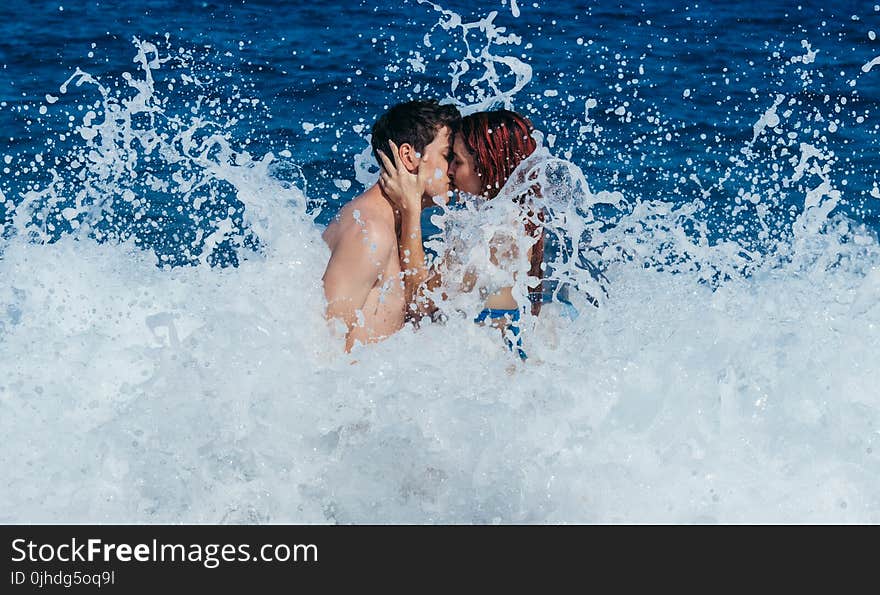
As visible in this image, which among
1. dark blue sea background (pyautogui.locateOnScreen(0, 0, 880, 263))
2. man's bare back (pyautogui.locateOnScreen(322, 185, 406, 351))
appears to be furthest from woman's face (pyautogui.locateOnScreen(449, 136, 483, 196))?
dark blue sea background (pyautogui.locateOnScreen(0, 0, 880, 263))

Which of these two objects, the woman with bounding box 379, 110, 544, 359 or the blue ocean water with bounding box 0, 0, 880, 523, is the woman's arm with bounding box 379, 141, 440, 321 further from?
the blue ocean water with bounding box 0, 0, 880, 523

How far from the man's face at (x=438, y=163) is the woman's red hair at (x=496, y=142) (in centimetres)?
9

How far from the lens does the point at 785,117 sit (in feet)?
36.7

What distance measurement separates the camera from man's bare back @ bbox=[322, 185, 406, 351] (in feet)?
16.7

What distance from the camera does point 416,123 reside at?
520cm

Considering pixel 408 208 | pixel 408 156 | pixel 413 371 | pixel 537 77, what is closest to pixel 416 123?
pixel 408 156

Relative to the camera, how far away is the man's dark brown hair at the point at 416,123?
5199 mm

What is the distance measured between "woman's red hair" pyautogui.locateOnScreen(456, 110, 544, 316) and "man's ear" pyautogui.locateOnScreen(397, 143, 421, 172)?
0.81ft

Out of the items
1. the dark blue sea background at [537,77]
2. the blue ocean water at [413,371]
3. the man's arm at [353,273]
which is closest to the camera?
the blue ocean water at [413,371]

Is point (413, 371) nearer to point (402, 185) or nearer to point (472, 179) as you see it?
point (402, 185)

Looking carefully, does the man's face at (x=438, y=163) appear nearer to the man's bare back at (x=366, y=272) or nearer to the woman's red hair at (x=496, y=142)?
the woman's red hair at (x=496, y=142)

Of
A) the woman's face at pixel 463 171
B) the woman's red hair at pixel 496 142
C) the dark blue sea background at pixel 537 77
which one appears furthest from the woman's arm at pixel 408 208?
the dark blue sea background at pixel 537 77

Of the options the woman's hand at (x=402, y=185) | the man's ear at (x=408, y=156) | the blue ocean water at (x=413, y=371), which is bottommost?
the blue ocean water at (x=413, y=371)

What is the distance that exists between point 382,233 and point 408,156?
433 mm
